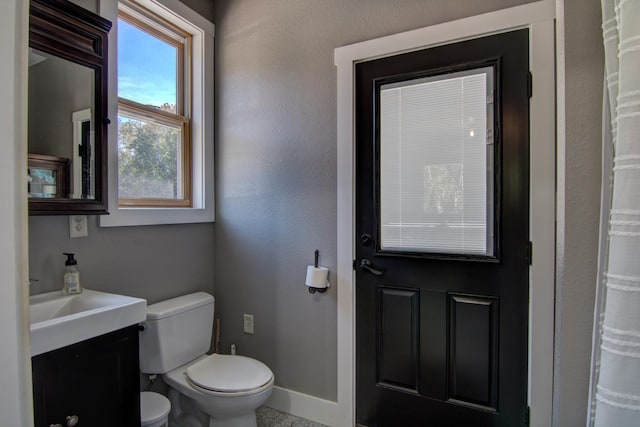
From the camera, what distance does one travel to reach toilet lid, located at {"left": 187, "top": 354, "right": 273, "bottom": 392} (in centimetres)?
160

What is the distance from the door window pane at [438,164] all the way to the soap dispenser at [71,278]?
4.69 ft

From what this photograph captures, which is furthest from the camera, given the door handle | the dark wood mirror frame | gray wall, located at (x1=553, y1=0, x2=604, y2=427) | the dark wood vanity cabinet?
the door handle

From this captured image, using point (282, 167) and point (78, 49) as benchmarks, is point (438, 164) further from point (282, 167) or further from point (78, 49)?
point (78, 49)

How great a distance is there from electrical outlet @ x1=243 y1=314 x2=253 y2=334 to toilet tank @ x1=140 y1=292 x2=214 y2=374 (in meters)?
0.26

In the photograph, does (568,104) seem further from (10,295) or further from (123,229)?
(123,229)

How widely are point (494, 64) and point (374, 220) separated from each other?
91cm

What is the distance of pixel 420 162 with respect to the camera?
171 cm

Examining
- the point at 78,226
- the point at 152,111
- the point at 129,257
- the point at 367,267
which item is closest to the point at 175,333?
the point at 129,257

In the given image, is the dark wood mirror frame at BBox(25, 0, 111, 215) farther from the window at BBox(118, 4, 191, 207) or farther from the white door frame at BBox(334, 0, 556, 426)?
the white door frame at BBox(334, 0, 556, 426)

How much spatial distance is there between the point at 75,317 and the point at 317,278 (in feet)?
3.60

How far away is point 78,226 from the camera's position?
1594mm

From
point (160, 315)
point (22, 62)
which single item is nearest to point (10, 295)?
point (22, 62)

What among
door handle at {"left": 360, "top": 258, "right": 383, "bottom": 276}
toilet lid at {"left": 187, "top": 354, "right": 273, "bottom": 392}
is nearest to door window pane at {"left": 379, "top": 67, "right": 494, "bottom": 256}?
door handle at {"left": 360, "top": 258, "right": 383, "bottom": 276}

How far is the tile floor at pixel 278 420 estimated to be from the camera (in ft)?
6.38
